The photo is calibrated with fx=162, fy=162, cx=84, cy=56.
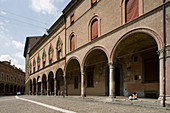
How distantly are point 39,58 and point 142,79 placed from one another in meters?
22.9

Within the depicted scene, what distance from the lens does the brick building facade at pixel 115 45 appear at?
31.1 ft

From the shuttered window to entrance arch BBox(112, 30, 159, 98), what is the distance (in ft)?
4.10

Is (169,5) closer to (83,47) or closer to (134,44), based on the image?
(134,44)

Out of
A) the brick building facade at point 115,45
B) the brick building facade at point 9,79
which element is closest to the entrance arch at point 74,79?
the brick building facade at point 115,45

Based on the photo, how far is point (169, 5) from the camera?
27.3 ft

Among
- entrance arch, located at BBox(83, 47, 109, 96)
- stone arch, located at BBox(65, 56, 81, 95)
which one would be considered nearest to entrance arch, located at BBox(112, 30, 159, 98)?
entrance arch, located at BBox(83, 47, 109, 96)

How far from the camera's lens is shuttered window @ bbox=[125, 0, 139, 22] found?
10477mm

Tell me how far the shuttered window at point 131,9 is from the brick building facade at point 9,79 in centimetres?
4515

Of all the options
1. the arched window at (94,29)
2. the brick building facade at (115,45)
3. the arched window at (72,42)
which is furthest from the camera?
the arched window at (72,42)

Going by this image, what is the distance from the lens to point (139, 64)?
1326 centimetres

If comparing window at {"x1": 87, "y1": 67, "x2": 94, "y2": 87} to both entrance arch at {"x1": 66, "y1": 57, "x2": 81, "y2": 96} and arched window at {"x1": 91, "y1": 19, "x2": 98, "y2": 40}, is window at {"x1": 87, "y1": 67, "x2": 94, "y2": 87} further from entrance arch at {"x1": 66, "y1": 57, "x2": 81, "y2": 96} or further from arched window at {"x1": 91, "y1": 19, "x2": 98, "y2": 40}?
arched window at {"x1": 91, "y1": 19, "x2": 98, "y2": 40}

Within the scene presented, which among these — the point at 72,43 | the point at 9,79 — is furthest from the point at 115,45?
the point at 9,79

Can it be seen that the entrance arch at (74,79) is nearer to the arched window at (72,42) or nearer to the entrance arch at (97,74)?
the entrance arch at (97,74)

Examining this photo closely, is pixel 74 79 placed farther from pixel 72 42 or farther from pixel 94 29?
pixel 94 29
